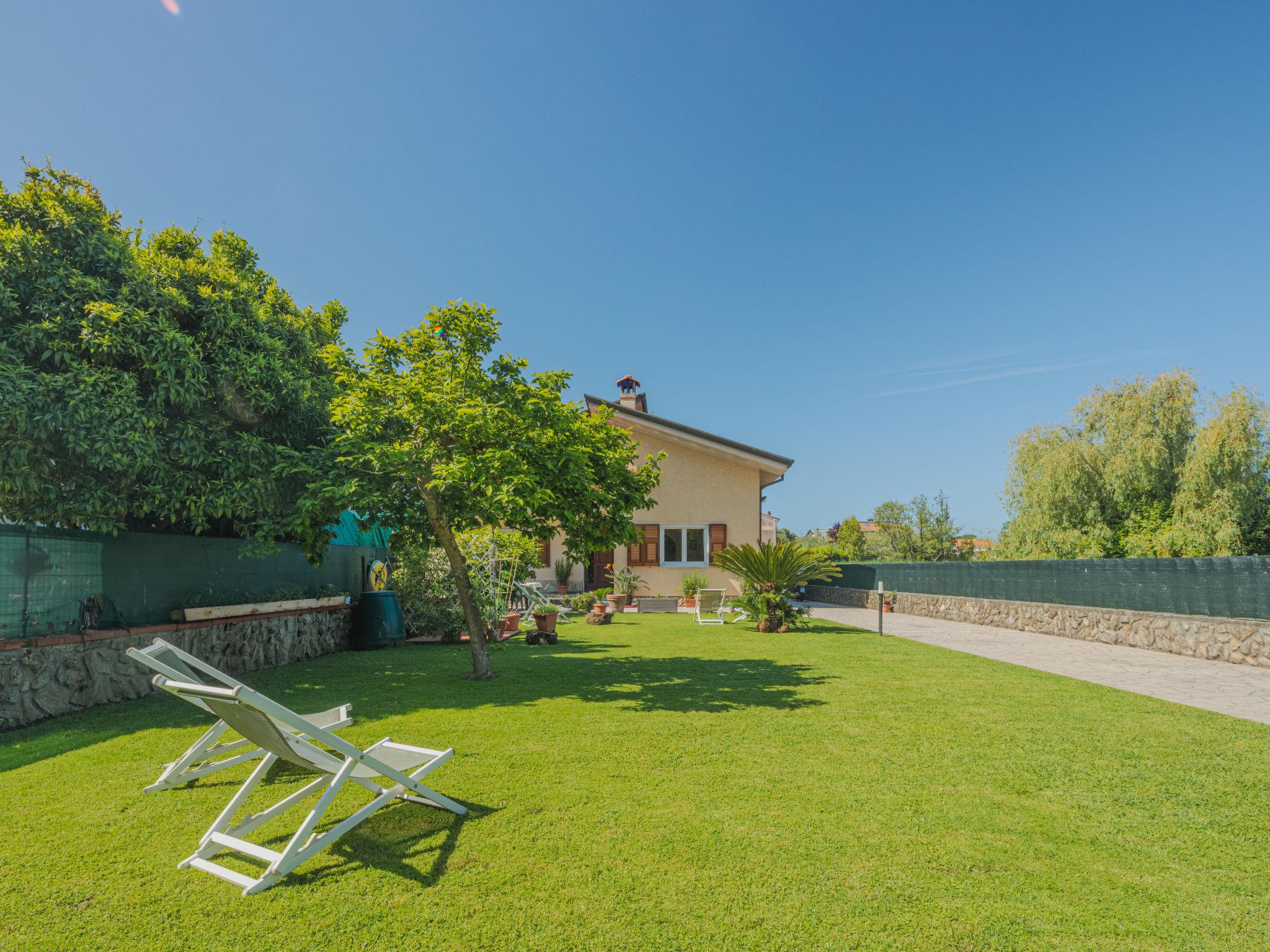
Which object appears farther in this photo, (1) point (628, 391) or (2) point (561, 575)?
(1) point (628, 391)

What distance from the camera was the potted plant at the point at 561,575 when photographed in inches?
805

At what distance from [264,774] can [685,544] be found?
1723 cm

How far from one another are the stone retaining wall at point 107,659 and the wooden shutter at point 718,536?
503 inches

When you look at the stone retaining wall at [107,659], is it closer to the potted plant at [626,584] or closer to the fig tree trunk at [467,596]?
the fig tree trunk at [467,596]

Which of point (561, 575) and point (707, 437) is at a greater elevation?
point (707, 437)

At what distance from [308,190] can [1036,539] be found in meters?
26.2

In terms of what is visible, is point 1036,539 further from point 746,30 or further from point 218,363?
point 218,363

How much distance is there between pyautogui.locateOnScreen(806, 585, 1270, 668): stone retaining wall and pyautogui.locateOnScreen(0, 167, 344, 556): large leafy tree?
531 inches

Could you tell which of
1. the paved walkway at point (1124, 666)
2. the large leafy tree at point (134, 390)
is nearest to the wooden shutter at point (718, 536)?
the paved walkway at point (1124, 666)

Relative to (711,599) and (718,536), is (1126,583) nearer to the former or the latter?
(711,599)

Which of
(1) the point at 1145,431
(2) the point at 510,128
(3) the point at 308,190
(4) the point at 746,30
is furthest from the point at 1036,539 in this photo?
(3) the point at 308,190

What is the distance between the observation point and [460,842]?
10.5 feet

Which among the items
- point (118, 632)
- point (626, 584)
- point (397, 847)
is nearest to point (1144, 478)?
point (626, 584)

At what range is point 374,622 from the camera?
1148 cm
